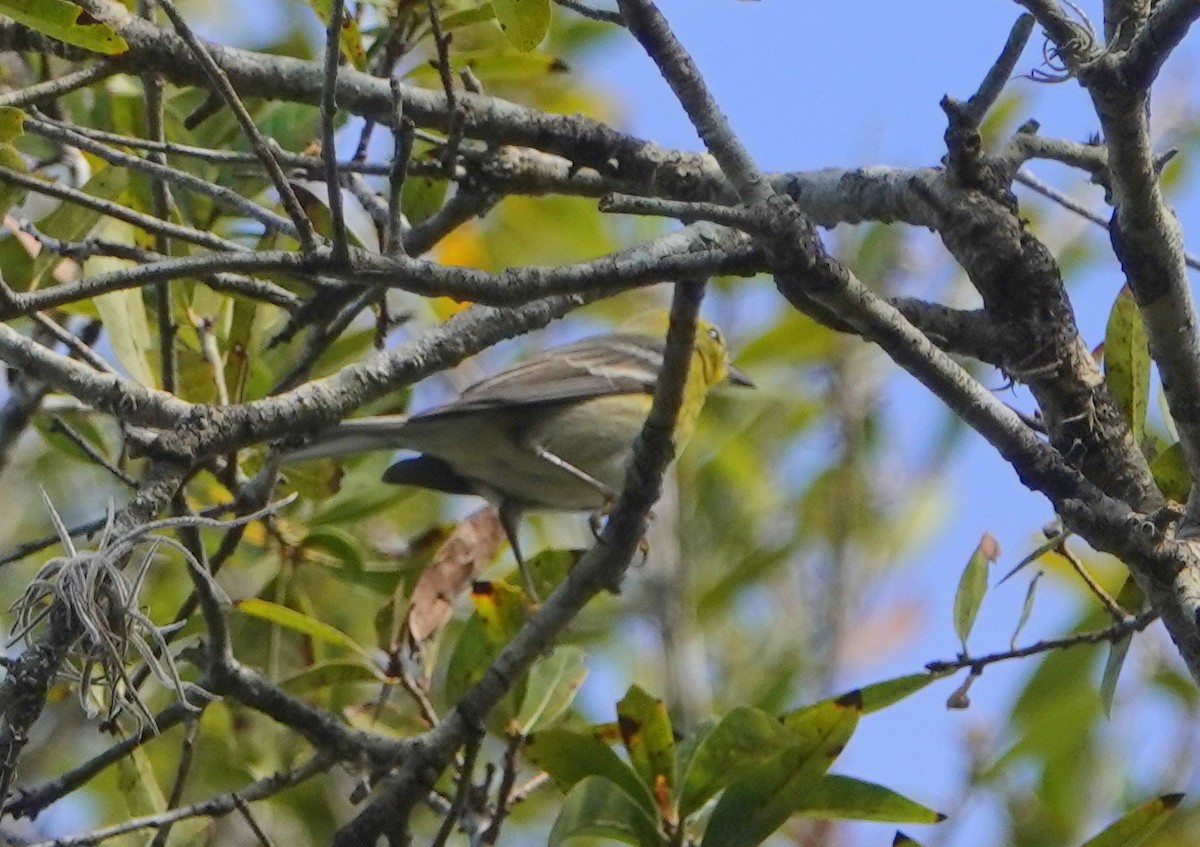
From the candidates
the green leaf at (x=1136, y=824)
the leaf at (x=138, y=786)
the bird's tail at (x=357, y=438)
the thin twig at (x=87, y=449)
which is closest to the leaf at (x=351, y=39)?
the thin twig at (x=87, y=449)

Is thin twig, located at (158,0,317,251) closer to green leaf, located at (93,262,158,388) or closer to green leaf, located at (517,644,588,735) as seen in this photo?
green leaf, located at (93,262,158,388)

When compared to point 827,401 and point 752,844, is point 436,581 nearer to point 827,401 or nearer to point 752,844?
point 752,844

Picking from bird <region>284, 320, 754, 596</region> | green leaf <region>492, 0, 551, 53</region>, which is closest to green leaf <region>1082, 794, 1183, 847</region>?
green leaf <region>492, 0, 551, 53</region>

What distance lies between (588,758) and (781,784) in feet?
1.16

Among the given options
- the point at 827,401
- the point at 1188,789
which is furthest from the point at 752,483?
the point at 1188,789

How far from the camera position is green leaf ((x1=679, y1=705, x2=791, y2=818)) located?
2496mm

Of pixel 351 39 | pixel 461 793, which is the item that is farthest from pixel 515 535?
pixel 351 39

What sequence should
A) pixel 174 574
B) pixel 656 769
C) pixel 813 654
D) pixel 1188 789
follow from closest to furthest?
1. pixel 656 769
2. pixel 1188 789
3. pixel 813 654
4. pixel 174 574

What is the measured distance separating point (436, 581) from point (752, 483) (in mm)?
1498

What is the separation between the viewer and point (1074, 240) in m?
4.86

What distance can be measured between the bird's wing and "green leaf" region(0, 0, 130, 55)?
2.89 meters

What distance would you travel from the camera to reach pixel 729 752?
8.45 ft

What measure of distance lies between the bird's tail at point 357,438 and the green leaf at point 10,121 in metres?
1.45

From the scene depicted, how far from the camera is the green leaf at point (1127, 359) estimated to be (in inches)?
98.0
